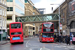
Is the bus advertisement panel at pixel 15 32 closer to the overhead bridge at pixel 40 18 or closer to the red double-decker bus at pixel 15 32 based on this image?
the red double-decker bus at pixel 15 32

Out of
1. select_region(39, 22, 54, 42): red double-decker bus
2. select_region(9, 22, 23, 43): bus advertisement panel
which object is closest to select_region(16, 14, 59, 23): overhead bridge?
select_region(39, 22, 54, 42): red double-decker bus

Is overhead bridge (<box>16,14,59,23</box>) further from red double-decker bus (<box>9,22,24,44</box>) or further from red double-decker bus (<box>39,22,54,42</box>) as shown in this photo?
red double-decker bus (<box>9,22,24,44</box>)

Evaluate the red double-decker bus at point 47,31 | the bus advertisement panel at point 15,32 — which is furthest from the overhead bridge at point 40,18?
the bus advertisement panel at point 15,32

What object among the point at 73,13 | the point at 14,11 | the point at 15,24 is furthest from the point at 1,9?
the point at 73,13

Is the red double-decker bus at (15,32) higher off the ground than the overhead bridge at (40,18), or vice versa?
the overhead bridge at (40,18)

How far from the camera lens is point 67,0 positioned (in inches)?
1666

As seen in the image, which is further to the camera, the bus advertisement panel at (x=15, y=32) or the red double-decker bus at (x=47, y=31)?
the red double-decker bus at (x=47, y=31)

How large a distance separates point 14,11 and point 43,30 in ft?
96.7

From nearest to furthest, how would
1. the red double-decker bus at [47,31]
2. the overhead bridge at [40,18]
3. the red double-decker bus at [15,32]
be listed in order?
1. the red double-decker bus at [15,32]
2. the red double-decker bus at [47,31]
3. the overhead bridge at [40,18]

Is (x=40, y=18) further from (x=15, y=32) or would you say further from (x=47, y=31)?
(x=15, y=32)

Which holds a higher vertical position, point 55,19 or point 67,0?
point 67,0

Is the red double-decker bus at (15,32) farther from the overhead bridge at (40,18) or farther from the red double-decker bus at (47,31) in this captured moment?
the overhead bridge at (40,18)

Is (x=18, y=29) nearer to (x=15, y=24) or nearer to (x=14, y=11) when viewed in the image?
(x=15, y=24)

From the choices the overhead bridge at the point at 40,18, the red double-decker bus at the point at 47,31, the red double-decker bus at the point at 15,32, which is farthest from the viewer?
the overhead bridge at the point at 40,18
